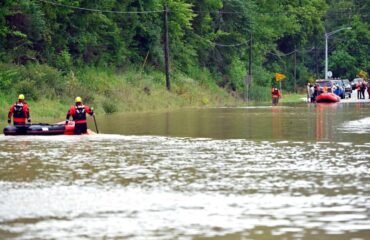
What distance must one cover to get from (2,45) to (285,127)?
24.7m

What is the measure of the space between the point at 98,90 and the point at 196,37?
82.4 ft

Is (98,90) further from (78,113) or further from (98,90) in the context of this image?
(78,113)

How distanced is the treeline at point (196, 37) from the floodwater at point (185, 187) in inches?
934

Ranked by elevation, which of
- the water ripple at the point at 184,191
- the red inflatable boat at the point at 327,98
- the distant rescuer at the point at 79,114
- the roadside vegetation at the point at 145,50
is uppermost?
the roadside vegetation at the point at 145,50

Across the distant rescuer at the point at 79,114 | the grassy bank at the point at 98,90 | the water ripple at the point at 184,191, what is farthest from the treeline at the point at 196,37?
the water ripple at the point at 184,191

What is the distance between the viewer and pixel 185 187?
17.7 m

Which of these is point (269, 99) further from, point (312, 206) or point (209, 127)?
point (312, 206)

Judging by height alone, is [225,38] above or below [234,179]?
above

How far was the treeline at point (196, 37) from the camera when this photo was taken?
190ft

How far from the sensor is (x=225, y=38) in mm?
89875

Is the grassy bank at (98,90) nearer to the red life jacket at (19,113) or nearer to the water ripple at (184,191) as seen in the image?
the red life jacket at (19,113)

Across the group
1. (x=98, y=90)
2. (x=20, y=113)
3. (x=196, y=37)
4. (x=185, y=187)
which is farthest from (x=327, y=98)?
(x=185, y=187)

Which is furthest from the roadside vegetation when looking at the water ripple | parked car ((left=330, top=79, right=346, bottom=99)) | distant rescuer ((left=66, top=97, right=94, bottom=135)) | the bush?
the water ripple

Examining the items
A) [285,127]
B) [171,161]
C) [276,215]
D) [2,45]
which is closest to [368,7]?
[2,45]
